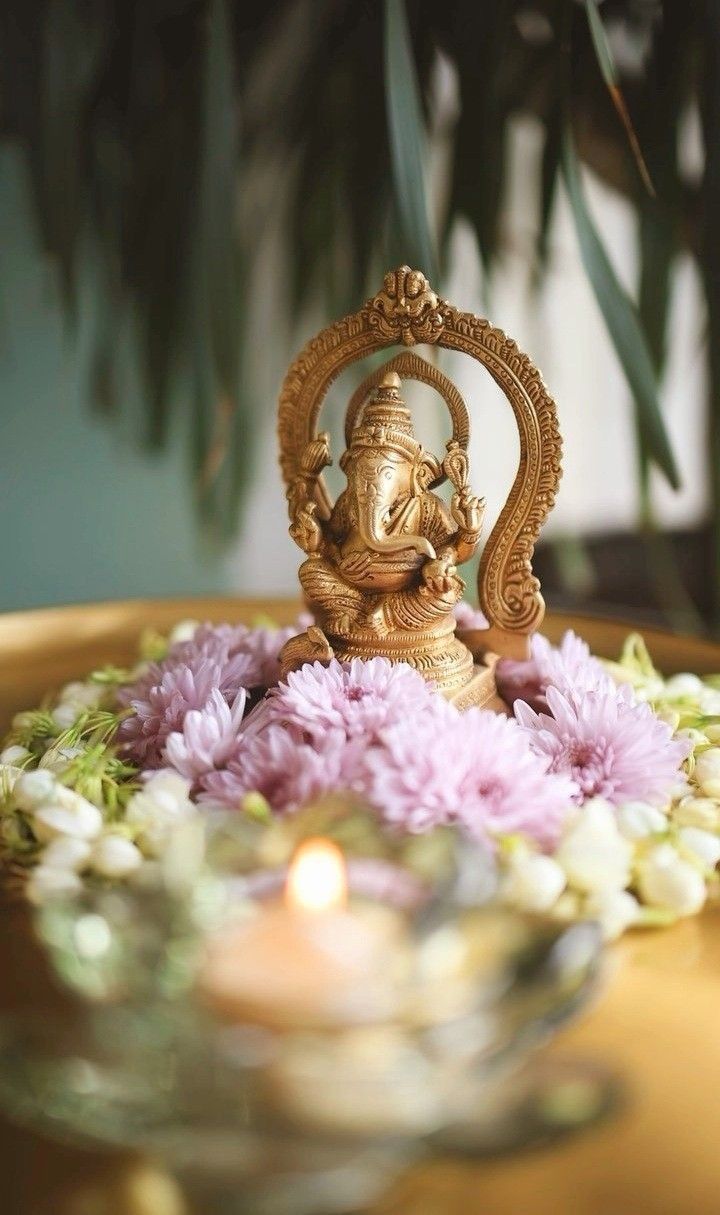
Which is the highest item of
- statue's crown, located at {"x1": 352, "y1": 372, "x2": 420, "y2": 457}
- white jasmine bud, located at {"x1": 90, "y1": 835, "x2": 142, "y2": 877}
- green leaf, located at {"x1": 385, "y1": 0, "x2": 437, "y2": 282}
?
green leaf, located at {"x1": 385, "y1": 0, "x2": 437, "y2": 282}

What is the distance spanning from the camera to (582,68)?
0.92 m

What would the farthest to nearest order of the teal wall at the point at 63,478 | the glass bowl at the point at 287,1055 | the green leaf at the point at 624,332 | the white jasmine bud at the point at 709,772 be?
the teal wall at the point at 63,478 < the green leaf at the point at 624,332 < the white jasmine bud at the point at 709,772 < the glass bowl at the point at 287,1055

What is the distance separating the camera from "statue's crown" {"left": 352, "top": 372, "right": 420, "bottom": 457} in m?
0.53

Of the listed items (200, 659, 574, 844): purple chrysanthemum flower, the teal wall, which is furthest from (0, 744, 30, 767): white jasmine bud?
the teal wall

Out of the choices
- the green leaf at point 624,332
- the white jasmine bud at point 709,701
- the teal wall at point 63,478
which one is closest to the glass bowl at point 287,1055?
the white jasmine bud at point 709,701

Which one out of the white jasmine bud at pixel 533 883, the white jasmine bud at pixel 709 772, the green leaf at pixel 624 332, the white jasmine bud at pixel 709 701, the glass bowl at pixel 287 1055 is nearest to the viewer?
the glass bowl at pixel 287 1055

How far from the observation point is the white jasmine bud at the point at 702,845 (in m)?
0.44

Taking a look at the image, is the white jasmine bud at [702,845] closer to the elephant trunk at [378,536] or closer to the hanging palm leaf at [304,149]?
the elephant trunk at [378,536]

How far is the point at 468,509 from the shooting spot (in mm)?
530

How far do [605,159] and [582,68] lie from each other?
0.20 m

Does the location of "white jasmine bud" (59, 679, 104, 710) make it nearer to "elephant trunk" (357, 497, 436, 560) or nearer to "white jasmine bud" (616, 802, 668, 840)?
"elephant trunk" (357, 497, 436, 560)

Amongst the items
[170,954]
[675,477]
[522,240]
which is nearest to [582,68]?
[522,240]

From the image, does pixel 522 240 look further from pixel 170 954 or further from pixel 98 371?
pixel 170 954

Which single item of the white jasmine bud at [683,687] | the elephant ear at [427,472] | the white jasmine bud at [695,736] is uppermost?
the elephant ear at [427,472]
